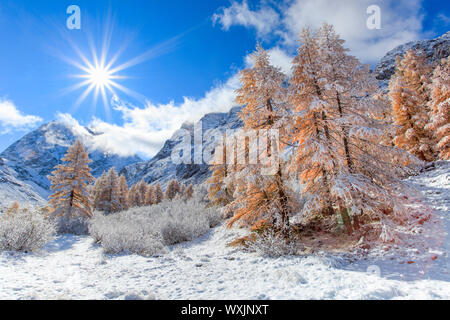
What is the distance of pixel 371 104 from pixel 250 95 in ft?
16.1

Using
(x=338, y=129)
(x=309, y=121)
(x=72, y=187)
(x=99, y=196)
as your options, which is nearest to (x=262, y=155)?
(x=309, y=121)

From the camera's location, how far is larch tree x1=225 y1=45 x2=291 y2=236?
28.7ft

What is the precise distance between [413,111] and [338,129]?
15701mm

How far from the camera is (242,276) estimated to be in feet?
18.0

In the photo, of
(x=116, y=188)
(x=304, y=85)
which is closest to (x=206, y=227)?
Answer: (x=304, y=85)

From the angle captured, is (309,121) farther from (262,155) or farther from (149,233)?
(149,233)

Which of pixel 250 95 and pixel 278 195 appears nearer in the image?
pixel 278 195

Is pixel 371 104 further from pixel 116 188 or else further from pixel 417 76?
pixel 116 188

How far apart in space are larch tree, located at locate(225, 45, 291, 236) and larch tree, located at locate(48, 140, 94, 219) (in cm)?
1820

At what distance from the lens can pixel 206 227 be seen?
569 inches

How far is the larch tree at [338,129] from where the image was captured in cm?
747

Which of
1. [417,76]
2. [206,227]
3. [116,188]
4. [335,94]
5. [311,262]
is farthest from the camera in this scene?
[116,188]

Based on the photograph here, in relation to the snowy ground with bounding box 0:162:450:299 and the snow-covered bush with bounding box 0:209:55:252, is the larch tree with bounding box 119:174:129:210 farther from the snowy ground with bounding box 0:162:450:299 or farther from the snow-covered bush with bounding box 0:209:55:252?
the snowy ground with bounding box 0:162:450:299

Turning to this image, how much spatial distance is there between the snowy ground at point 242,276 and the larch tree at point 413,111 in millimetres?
13170
